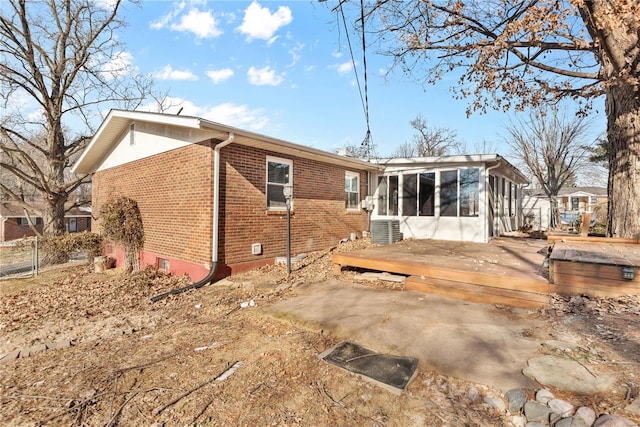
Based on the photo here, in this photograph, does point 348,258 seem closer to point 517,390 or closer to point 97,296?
point 517,390

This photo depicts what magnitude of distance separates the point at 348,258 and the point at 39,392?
4.87 meters

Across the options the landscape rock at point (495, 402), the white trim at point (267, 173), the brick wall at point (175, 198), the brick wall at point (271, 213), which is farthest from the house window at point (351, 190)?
the landscape rock at point (495, 402)

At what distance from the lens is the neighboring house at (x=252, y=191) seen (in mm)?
6621

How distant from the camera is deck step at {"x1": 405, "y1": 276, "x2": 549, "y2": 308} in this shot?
4.11m

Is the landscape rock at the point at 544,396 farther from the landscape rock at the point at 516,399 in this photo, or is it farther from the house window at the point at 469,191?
the house window at the point at 469,191

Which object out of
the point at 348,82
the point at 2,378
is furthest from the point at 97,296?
the point at 348,82

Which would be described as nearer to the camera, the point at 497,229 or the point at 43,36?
the point at 497,229

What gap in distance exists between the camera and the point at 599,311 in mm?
3537

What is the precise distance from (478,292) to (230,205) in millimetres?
5178

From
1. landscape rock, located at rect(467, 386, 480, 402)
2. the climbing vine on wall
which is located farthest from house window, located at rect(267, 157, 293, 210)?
landscape rock, located at rect(467, 386, 480, 402)

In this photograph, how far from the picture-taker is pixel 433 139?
110 ft

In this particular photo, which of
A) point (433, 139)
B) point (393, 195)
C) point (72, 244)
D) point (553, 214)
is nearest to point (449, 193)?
point (393, 195)

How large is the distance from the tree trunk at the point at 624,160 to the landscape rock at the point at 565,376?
533 cm

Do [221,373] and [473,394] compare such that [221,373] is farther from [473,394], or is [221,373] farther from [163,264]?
[163,264]
